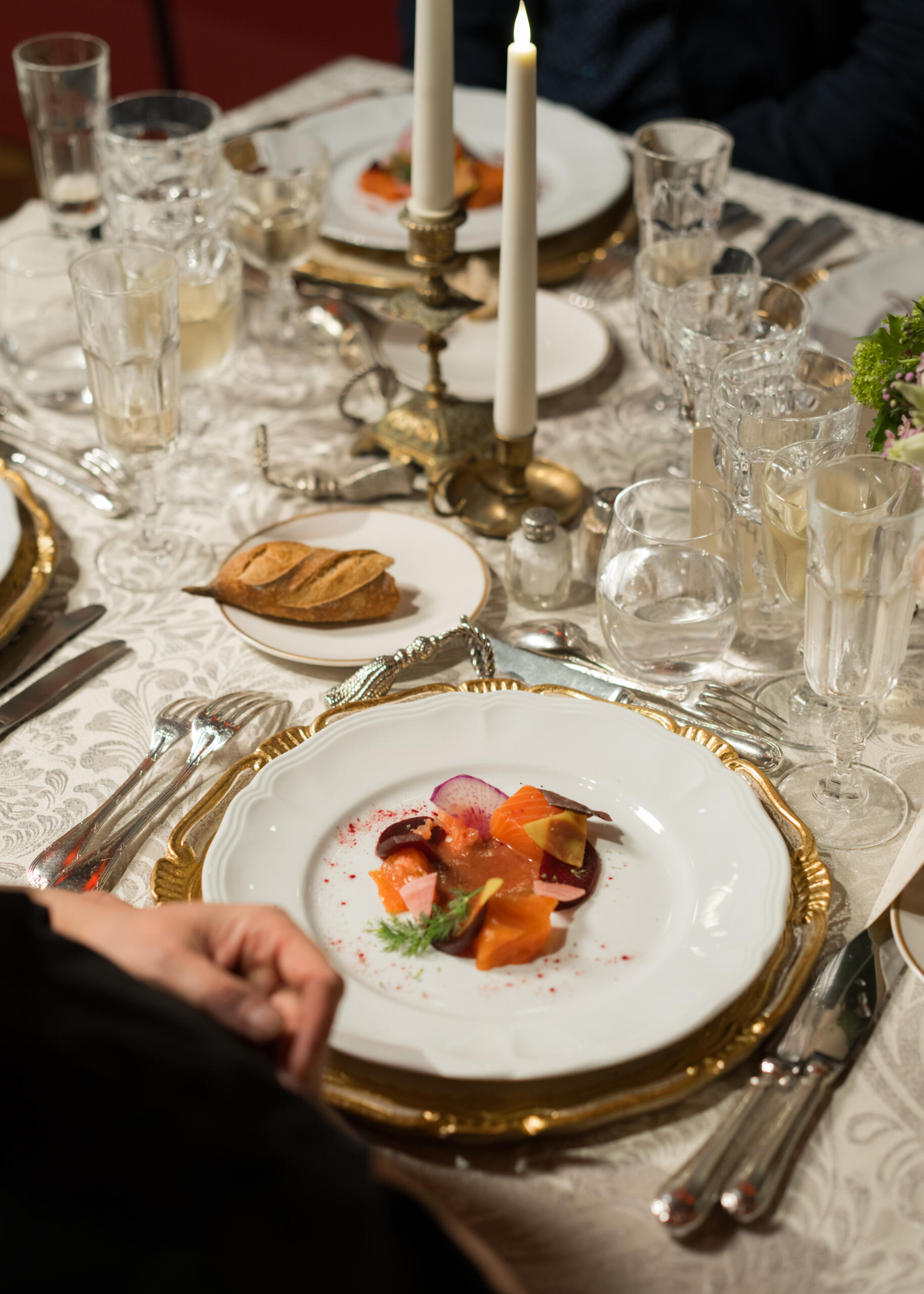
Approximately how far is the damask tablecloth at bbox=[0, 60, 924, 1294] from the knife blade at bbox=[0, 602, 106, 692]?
15 millimetres

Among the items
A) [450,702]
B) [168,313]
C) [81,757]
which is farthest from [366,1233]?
[168,313]

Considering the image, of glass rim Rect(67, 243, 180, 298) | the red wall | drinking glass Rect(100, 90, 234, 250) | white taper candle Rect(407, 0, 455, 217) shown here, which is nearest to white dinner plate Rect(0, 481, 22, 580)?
glass rim Rect(67, 243, 180, 298)

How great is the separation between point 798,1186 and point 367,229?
5.40ft

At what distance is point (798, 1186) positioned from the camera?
28.8 inches

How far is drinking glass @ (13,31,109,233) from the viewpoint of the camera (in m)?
1.77

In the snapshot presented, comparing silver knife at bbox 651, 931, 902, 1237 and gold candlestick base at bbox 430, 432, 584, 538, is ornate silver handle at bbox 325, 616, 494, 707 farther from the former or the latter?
silver knife at bbox 651, 931, 902, 1237

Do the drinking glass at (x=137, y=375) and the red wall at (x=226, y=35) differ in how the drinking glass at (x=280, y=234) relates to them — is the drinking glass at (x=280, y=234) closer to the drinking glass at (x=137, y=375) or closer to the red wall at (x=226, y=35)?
the drinking glass at (x=137, y=375)

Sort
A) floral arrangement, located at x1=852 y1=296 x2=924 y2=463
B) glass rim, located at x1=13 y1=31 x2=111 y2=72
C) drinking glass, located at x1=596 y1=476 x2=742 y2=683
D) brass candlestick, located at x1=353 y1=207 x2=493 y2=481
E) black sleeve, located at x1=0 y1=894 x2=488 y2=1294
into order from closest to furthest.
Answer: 1. black sleeve, located at x1=0 y1=894 x2=488 y2=1294
2. floral arrangement, located at x1=852 y1=296 x2=924 y2=463
3. drinking glass, located at x1=596 y1=476 x2=742 y2=683
4. brass candlestick, located at x1=353 y1=207 x2=493 y2=481
5. glass rim, located at x1=13 y1=31 x2=111 y2=72

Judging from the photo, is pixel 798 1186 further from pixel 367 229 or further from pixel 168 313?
pixel 367 229

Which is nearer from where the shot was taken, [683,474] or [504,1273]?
[504,1273]

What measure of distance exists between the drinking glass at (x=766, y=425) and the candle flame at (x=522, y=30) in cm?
39

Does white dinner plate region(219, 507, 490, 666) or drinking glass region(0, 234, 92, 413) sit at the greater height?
drinking glass region(0, 234, 92, 413)

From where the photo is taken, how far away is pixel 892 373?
3.28ft

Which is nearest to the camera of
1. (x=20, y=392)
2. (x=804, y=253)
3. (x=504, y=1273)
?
(x=504, y=1273)
